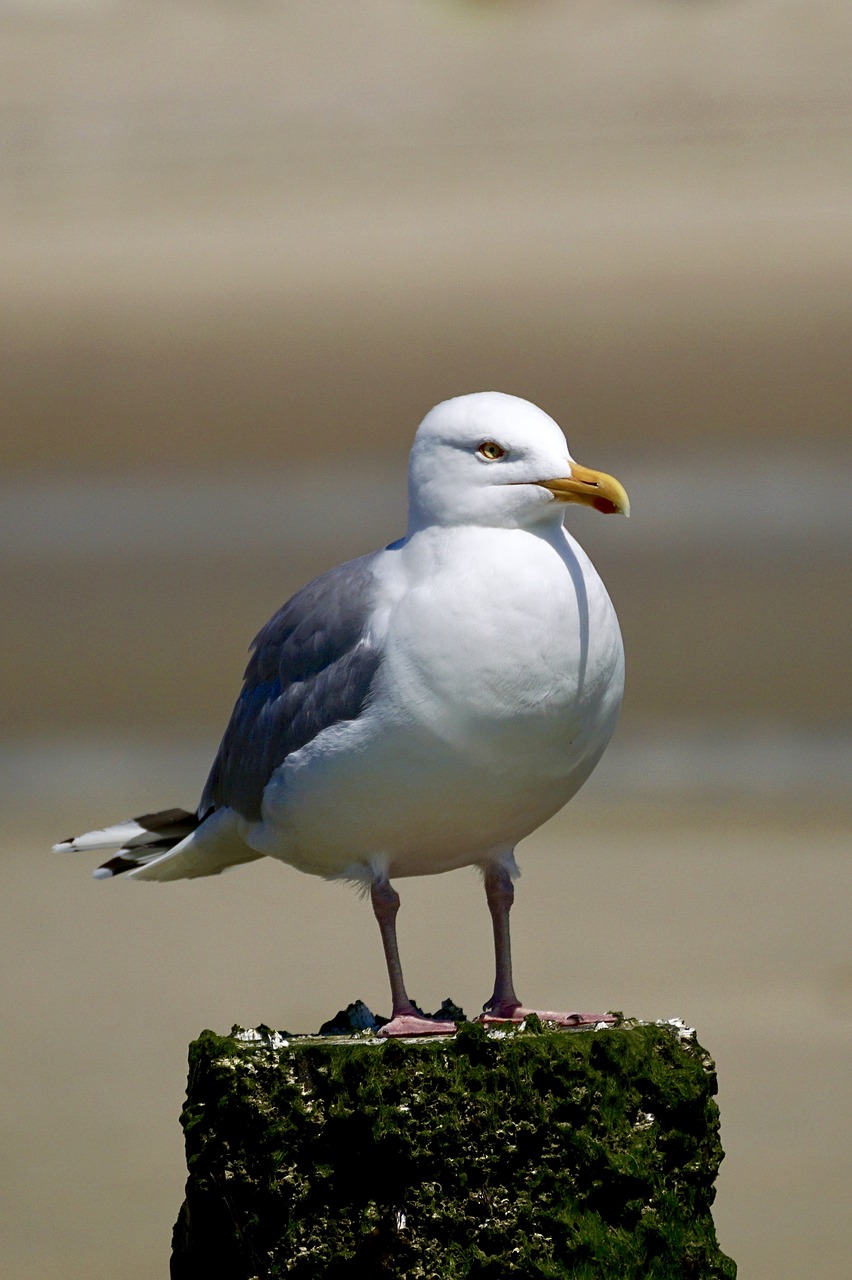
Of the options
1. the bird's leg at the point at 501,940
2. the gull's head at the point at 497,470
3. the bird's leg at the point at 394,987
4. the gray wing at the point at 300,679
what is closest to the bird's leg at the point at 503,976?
the bird's leg at the point at 501,940

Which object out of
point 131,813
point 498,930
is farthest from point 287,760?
point 131,813

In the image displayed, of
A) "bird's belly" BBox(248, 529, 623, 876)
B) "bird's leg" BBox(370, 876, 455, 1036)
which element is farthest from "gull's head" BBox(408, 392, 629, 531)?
"bird's leg" BBox(370, 876, 455, 1036)

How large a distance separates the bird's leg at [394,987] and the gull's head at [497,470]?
0.66 metres

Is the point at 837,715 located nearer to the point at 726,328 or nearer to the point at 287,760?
the point at 726,328

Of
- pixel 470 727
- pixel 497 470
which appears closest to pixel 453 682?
pixel 470 727

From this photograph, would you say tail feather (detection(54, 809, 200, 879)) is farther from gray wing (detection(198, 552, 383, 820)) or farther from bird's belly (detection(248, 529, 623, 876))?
bird's belly (detection(248, 529, 623, 876))

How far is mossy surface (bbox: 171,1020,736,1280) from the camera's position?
11.0 feet

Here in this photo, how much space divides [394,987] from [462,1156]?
16.5 inches

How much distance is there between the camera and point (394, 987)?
12.2 ft

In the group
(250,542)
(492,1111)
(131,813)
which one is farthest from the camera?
(250,542)

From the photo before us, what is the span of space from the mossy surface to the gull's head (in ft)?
2.95

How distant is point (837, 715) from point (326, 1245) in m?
8.97

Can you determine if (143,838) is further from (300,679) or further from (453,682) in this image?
(453,682)

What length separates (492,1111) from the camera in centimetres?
336
